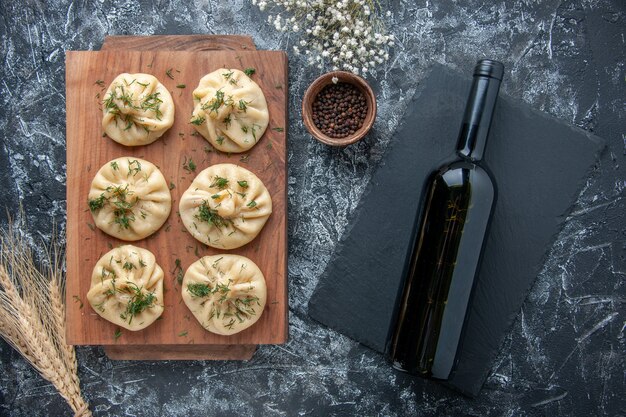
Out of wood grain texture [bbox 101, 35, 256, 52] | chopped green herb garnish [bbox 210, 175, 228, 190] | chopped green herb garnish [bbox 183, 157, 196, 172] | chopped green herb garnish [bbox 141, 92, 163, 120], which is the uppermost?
wood grain texture [bbox 101, 35, 256, 52]

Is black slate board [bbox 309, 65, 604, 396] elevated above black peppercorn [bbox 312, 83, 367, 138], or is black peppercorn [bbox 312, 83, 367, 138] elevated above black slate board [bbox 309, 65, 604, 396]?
black peppercorn [bbox 312, 83, 367, 138]

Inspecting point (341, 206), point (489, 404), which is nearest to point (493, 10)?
point (341, 206)

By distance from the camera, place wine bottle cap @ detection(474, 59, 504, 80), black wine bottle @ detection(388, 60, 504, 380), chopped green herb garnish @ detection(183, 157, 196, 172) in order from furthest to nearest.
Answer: chopped green herb garnish @ detection(183, 157, 196, 172) → black wine bottle @ detection(388, 60, 504, 380) → wine bottle cap @ detection(474, 59, 504, 80)

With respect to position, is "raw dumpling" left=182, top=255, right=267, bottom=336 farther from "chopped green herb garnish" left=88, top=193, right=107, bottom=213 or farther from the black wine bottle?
the black wine bottle

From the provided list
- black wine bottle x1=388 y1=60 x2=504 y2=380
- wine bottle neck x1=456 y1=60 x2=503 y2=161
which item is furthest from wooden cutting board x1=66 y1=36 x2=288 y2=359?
wine bottle neck x1=456 y1=60 x2=503 y2=161

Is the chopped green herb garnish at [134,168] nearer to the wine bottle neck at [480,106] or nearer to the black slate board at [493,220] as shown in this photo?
the black slate board at [493,220]

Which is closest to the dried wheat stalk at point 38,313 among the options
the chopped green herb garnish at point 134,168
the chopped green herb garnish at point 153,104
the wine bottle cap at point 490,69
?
the chopped green herb garnish at point 134,168
